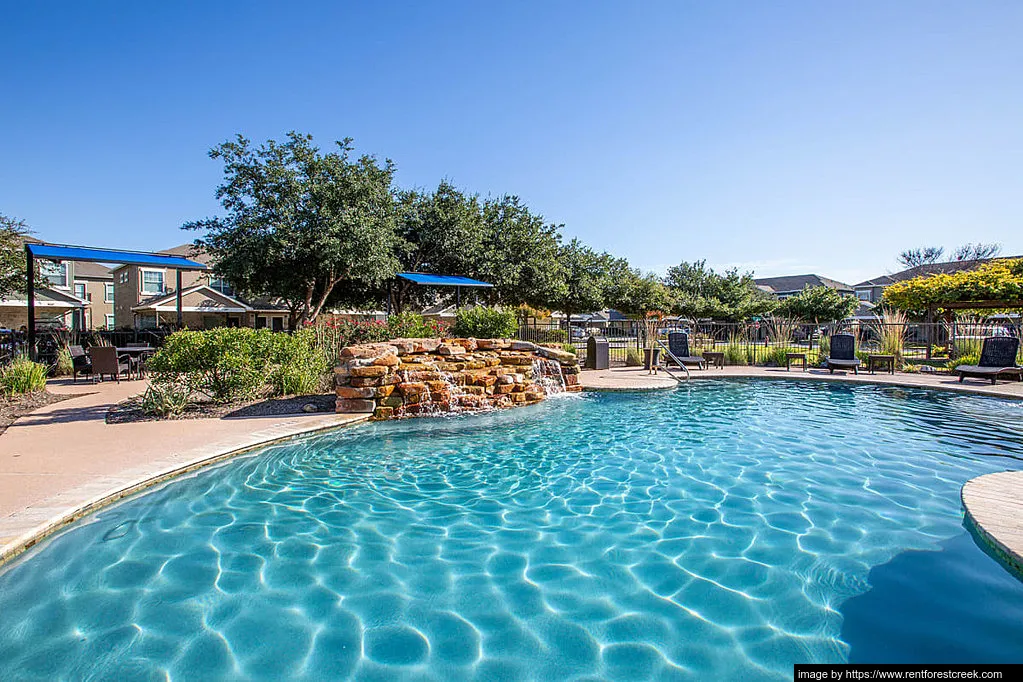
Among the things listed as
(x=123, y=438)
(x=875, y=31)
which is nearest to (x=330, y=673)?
(x=123, y=438)

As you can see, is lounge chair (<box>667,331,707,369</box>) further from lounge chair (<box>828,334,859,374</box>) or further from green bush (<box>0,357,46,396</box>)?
green bush (<box>0,357,46,396</box>)

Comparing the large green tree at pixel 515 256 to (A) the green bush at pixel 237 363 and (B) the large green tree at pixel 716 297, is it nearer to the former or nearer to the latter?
(A) the green bush at pixel 237 363

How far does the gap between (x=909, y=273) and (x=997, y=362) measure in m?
39.5

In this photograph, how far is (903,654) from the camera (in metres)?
2.53

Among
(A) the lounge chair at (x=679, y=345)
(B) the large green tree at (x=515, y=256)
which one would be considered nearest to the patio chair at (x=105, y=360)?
(B) the large green tree at (x=515, y=256)

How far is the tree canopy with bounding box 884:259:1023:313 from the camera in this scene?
16.8 m

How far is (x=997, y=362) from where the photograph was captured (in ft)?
38.0

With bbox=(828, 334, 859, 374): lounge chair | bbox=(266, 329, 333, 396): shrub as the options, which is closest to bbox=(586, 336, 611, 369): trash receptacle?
bbox=(828, 334, 859, 374): lounge chair

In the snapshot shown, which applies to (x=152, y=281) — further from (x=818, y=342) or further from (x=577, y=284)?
(x=818, y=342)

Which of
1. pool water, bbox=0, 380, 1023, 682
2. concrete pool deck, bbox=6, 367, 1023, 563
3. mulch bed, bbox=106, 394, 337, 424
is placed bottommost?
pool water, bbox=0, 380, 1023, 682

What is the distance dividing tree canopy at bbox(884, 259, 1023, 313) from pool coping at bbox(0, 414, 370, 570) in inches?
826

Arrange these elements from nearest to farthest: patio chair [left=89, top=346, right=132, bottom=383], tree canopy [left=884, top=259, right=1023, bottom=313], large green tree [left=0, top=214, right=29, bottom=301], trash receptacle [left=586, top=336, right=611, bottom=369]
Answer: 1. patio chair [left=89, top=346, right=132, bottom=383]
2. trash receptacle [left=586, top=336, right=611, bottom=369]
3. large green tree [left=0, top=214, right=29, bottom=301]
4. tree canopy [left=884, top=259, right=1023, bottom=313]

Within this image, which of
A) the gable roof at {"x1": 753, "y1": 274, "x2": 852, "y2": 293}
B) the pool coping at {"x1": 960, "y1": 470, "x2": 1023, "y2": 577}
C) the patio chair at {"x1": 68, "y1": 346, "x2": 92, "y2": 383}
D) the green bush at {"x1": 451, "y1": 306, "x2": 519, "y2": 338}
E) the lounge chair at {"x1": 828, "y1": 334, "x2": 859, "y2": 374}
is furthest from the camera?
the gable roof at {"x1": 753, "y1": 274, "x2": 852, "y2": 293}

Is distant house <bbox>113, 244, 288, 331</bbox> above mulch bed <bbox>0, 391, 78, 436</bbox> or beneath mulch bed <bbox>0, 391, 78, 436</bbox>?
above
